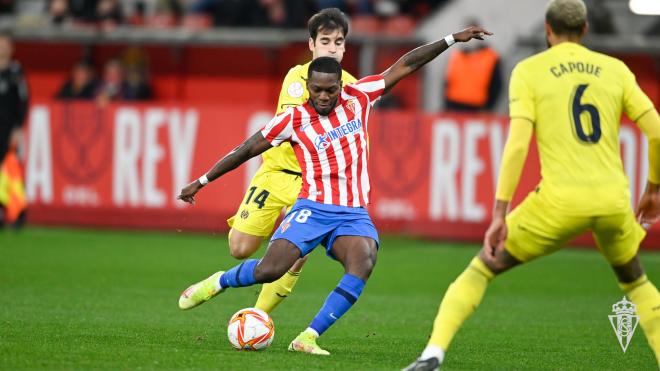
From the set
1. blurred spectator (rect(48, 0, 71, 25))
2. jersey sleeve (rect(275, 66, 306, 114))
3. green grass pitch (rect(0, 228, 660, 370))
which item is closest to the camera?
green grass pitch (rect(0, 228, 660, 370))

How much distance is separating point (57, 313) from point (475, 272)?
4.22 meters

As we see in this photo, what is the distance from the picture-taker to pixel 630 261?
23.0ft

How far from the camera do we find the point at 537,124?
682 cm

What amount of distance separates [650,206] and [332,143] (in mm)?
2175

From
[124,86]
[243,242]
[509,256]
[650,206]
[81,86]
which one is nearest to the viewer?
[509,256]

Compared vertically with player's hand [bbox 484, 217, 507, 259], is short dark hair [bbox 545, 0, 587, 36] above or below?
above

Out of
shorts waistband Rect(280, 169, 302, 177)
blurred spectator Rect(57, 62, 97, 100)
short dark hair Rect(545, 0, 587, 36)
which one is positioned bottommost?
blurred spectator Rect(57, 62, 97, 100)

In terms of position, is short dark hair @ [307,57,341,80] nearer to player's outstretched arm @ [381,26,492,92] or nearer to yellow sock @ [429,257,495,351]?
player's outstretched arm @ [381,26,492,92]

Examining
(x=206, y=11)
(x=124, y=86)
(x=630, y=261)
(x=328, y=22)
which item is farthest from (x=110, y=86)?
(x=630, y=261)

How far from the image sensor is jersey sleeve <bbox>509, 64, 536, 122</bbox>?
6.74m

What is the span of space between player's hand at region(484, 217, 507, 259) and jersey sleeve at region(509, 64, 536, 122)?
0.59 metres

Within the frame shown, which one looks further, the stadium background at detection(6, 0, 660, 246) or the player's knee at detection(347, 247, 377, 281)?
the stadium background at detection(6, 0, 660, 246)

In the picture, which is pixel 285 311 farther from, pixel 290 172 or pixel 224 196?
pixel 224 196

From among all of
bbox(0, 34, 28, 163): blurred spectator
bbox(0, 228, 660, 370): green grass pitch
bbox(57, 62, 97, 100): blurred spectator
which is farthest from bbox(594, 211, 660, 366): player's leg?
bbox(57, 62, 97, 100): blurred spectator
